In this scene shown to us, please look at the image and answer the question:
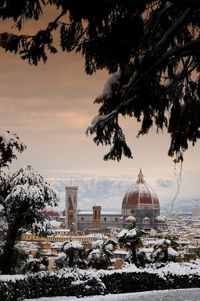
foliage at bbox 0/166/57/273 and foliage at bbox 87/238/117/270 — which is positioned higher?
foliage at bbox 0/166/57/273

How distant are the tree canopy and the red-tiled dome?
101 m

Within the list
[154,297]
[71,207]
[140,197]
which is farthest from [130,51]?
[71,207]

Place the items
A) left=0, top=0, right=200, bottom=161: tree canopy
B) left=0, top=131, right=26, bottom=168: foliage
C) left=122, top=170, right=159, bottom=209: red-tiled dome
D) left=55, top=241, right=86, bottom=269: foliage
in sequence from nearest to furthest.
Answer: left=0, top=0, right=200, bottom=161: tree canopy < left=0, top=131, right=26, bottom=168: foliage < left=55, top=241, right=86, bottom=269: foliage < left=122, top=170, right=159, bottom=209: red-tiled dome

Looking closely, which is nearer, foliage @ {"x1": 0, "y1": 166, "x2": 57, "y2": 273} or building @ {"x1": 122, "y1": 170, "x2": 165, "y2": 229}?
foliage @ {"x1": 0, "y1": 166, "x2": 57, "y2": 273}

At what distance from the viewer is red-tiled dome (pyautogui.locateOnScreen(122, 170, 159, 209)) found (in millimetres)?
107750

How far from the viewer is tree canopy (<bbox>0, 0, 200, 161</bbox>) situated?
4758 mm

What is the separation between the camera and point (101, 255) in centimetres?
1551

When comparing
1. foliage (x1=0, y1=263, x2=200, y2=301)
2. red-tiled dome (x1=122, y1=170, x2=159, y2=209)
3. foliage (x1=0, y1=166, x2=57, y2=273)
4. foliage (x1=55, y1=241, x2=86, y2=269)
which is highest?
red-tiled dome (x1=122, y1=170, x2=159, y2=209)

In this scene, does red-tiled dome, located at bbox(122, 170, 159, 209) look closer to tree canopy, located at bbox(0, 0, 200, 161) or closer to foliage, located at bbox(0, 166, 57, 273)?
foliage, located at bbox(0, 166, 57, 273)

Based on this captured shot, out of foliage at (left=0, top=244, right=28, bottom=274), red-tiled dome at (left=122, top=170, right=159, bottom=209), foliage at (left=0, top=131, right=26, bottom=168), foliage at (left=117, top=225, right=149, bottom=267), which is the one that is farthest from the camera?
red-tiled dome at (left=122, top=170, right=159, bottom=209)

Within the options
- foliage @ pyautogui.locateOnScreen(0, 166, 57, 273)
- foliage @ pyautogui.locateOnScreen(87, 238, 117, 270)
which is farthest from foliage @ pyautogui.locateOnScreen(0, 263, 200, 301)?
foliage @ pyautogui.locateOnScreen(0, 166, 57, 273)

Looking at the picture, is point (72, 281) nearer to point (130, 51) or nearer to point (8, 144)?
point (8, 144)

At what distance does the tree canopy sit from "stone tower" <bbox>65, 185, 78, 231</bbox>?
379 ft

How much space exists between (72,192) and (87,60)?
121879 mm
